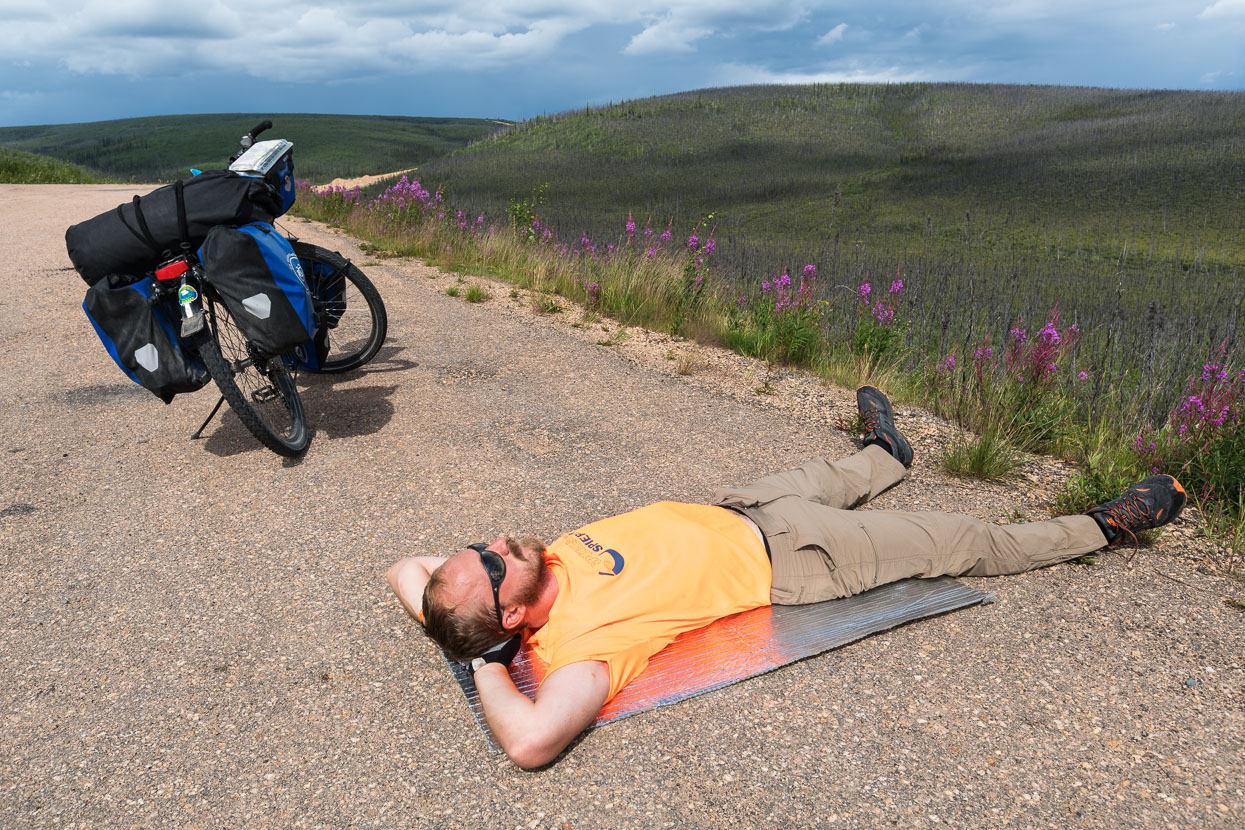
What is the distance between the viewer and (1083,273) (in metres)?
14.6

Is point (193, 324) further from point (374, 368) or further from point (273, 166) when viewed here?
point (374, 368)

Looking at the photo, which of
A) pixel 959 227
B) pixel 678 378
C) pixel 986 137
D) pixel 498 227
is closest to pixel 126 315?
pixel 678 378

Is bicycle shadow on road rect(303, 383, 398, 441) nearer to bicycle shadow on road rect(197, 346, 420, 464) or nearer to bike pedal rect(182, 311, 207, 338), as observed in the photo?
bicycle shadow on road rect(197, 346, 420, 464)

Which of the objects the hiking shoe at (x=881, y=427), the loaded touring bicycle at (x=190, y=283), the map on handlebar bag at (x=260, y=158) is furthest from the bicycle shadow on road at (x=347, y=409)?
the hiking shoe at (x=881, y=427)

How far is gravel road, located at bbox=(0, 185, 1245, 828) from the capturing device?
2420mm

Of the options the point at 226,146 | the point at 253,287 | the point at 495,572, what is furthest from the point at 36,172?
the point at 226,146

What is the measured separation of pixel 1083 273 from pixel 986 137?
26957 mm

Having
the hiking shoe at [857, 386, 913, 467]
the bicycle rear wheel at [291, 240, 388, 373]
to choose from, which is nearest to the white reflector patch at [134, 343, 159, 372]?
the bicycle rear wheel at [291, 240, 388, 373]

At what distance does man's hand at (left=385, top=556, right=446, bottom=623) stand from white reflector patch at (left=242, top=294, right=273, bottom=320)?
1.78m

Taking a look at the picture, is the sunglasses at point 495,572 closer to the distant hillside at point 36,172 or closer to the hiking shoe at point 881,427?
the hiking shoe at point 881,427

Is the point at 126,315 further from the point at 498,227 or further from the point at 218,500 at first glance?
the point at 498,227

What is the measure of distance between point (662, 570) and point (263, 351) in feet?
8.64

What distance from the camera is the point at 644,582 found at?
A: 285 cm

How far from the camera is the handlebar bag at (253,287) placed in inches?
165
